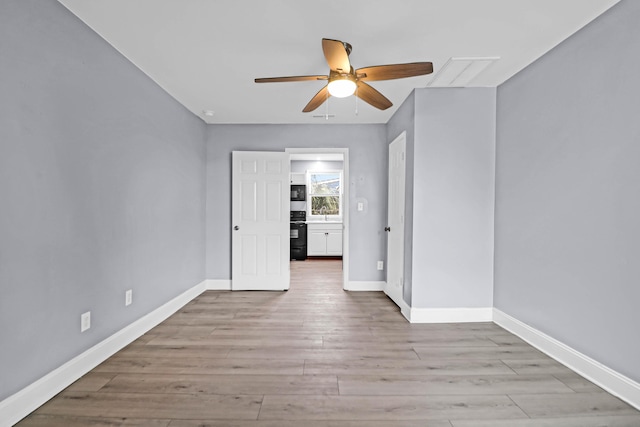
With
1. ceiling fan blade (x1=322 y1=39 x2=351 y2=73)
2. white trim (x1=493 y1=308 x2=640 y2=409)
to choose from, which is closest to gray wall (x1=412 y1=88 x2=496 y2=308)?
white trim (x1=493 y1=308 x2=640 y2=409)

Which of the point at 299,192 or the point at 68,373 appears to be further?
the point at 299,192

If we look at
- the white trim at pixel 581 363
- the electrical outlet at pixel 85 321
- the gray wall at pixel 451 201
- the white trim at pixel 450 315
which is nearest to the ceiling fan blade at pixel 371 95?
the gray wall at pixel 451 201

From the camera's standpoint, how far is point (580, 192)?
7.13 ft

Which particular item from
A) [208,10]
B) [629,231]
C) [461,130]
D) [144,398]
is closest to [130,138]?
[208,10]

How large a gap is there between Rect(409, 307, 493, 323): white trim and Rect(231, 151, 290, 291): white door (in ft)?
6.31

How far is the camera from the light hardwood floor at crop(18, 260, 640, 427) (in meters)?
1.71

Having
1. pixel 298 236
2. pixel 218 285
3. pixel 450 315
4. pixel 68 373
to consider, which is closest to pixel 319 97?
pixel 450 315

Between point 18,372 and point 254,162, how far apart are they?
10.5 ft

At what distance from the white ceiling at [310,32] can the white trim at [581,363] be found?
226 centimetres

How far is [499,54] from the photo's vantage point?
2500 mm

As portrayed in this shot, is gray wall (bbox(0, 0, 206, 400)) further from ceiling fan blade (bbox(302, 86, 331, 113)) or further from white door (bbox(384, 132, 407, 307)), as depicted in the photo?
white door (bbox(384, 132, 407, 307))

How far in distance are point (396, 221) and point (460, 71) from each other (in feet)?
5.91

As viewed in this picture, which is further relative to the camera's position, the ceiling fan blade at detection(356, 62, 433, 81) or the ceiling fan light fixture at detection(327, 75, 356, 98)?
the ceiling fan light fixture at detection(327, 75, 356, 98)

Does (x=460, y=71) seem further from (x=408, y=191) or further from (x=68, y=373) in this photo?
(x=68, y=373)
